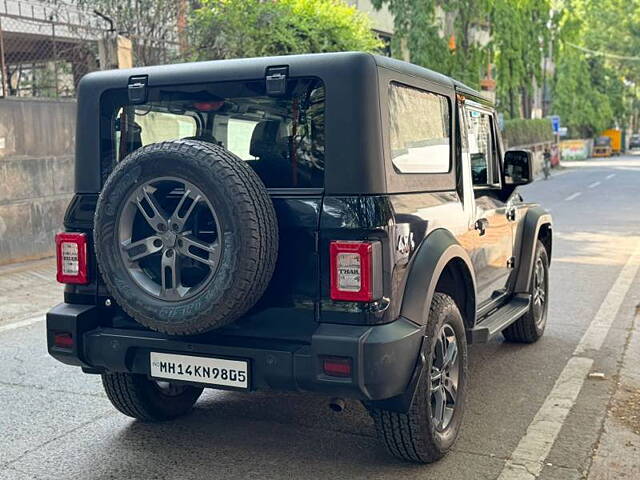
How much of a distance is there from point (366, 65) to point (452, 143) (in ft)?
3.69

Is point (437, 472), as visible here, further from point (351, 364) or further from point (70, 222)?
point (70, 222)

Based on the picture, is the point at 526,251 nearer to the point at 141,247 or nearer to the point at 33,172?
the point at 141,247

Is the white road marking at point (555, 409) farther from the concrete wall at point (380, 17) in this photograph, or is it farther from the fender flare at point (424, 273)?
the concrete wall at point (380, 17)

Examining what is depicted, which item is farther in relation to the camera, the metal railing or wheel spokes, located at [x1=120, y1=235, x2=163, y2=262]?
the metal railing

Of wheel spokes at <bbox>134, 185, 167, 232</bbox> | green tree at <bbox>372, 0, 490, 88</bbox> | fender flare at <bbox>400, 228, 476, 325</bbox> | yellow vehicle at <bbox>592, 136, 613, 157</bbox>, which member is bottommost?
fender flare at <bbox>400, 228, 476, 325</bbox>

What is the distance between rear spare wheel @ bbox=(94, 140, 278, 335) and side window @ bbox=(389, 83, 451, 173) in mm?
717

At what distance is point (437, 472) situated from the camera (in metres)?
3.83

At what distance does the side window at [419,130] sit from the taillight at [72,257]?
1636mm

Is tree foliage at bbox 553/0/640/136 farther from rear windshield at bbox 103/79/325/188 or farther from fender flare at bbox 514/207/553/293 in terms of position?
rear windshield at bbox 103/79/325/188

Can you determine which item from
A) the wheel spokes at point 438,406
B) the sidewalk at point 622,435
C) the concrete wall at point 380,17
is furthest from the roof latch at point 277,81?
the concrete wall at point 380,17

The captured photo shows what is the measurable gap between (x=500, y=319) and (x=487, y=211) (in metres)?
0.74

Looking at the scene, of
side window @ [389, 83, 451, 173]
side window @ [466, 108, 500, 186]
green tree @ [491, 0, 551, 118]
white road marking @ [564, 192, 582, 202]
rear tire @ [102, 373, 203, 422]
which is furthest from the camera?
green tree @ [491, 0, 551, 118]

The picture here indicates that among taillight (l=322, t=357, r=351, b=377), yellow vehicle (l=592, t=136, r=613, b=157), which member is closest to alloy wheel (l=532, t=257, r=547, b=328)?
taillight (l=322, t=357, r=351, b=377)

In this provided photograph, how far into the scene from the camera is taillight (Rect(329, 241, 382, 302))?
3445 mm
